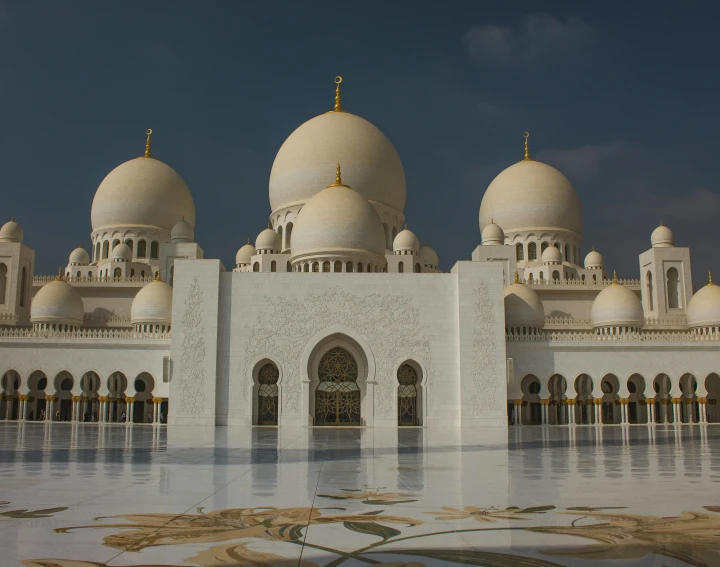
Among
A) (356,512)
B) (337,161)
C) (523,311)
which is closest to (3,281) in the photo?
(337,161)

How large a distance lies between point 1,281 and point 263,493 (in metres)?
23.6

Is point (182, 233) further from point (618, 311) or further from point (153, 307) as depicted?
point (618, 311)

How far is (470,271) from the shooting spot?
62.5ft

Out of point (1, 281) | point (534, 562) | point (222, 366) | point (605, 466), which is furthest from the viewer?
point (1, 281)

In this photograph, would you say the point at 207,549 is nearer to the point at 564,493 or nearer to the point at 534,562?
the point at 534,562

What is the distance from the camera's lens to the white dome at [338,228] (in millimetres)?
20766

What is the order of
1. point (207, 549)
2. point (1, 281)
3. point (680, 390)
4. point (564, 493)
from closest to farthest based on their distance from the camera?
point (207, 549) < point (564, 493) < point (680, 390) < point (1, 281)

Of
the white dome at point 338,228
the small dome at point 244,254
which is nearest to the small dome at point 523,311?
the white dome at point 338,228

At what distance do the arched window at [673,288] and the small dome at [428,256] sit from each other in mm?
8161

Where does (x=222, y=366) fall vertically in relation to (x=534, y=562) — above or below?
above

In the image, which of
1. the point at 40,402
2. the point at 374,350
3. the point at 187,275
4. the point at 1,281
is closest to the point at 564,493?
the point at 374,350

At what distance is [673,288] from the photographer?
86.1 ft

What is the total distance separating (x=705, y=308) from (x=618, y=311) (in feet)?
8.89

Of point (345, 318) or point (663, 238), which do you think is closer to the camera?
point (345, 318)
